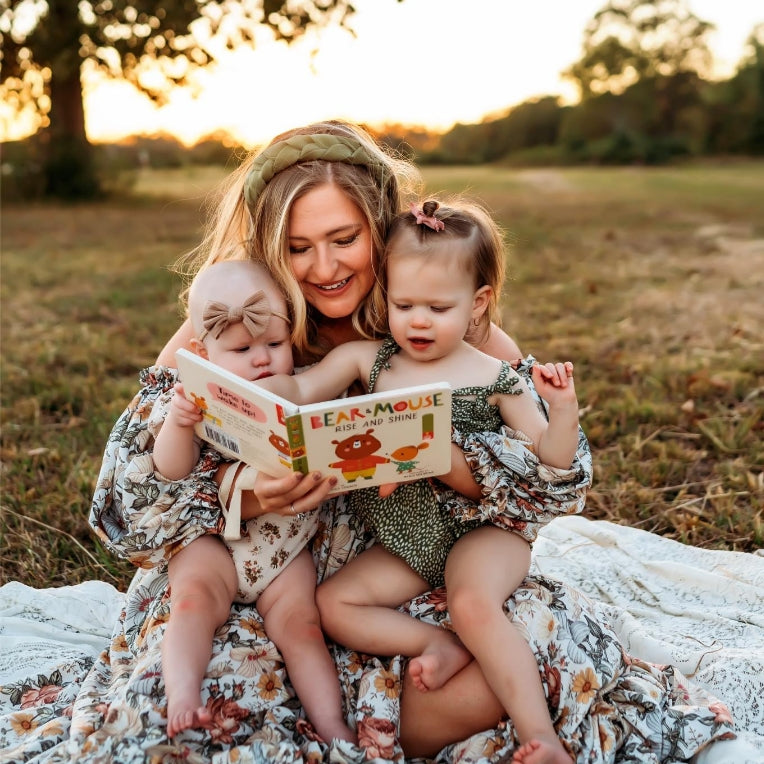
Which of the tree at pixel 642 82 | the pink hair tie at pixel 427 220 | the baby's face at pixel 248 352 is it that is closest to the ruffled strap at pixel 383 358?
the baby's face at pixel 248 352

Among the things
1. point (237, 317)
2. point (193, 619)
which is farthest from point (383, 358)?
point (193, 619)

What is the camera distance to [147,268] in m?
10.1

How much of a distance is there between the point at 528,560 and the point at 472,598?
31 centimetres

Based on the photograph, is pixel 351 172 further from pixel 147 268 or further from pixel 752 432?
pixel 147 268

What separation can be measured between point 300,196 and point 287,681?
1.41 m

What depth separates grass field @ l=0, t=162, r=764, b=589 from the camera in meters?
3.89

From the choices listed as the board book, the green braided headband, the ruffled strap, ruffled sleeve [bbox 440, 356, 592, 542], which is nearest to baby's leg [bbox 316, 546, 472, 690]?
ruffled sleeve [bbox 440, 356, 592, 542]

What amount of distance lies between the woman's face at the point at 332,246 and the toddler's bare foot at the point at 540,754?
4.43 ft

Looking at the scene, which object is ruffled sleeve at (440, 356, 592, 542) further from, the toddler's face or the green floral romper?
the toddler's face

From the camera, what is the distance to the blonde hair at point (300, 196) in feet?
8.82

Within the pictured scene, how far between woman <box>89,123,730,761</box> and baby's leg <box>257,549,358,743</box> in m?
0.05

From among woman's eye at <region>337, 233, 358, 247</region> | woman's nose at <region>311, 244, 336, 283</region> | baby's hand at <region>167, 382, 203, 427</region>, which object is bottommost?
baby's hand at <region>167, 382, 203, 427</region>

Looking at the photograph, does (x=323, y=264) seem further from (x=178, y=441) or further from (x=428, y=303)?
(x=178, y=441)

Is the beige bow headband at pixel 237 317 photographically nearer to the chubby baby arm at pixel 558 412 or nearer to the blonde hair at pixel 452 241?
the blonde hair at pixel 452 241
